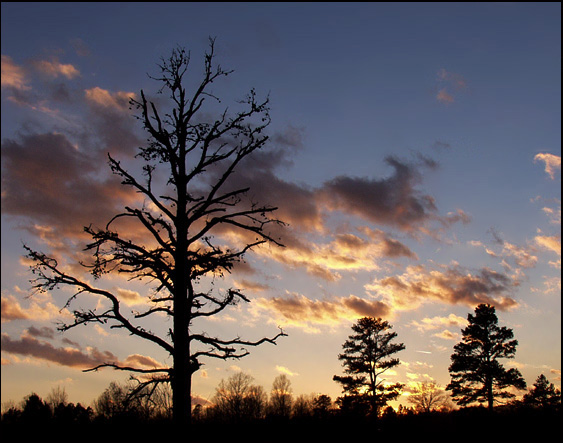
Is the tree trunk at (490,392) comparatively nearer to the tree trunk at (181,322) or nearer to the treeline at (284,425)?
the treeline at (284,425)

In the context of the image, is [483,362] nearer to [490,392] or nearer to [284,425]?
[490,392]

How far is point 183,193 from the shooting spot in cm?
1115

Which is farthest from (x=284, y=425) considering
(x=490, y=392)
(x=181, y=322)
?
(x=490, y=392)

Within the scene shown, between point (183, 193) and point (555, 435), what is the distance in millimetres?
10091

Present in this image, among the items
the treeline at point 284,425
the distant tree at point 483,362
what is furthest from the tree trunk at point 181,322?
the distant tree at point 483,362

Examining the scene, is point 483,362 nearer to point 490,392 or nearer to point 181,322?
point 490,392

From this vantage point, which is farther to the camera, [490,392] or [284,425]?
[490,392]

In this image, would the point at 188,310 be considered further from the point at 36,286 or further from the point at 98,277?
the point at 36,286

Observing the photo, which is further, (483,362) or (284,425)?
(483,362)

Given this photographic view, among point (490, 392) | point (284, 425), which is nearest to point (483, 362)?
point (490, 392)

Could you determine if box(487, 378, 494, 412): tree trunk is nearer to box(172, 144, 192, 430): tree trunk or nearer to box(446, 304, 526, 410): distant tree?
box(446, 304, 526, 410): distant tree

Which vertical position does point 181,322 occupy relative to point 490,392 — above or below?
above

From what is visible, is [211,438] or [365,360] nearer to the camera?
[211,438]

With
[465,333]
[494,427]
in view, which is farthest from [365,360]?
[494,427]
